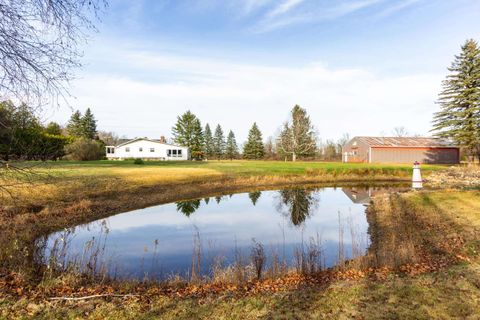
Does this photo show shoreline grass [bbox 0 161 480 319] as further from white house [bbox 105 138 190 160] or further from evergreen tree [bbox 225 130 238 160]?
evergreen tree [bbox 225 130 238 160]

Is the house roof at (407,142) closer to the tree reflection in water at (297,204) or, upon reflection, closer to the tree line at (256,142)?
the tree line at (256,142)

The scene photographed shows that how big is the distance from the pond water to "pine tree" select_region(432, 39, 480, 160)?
23.0 metres

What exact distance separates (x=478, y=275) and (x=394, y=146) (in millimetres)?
43652

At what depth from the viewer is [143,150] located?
51219 millimetres

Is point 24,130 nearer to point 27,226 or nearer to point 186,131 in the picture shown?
point 27,226

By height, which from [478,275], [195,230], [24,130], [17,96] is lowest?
[195,230]

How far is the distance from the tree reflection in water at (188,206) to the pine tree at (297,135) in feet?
123

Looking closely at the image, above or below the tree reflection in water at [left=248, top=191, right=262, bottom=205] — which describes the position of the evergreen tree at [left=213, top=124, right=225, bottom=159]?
above

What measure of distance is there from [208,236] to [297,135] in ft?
149

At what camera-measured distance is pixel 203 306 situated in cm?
424

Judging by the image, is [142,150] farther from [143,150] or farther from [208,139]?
[208,139]

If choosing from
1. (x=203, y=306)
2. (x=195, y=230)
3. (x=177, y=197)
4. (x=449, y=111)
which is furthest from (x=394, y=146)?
(x=203, y=306)

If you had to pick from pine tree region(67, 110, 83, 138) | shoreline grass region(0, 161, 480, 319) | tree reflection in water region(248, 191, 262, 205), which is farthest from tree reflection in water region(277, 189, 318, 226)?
pine tree region(67, 110, 83, 138)

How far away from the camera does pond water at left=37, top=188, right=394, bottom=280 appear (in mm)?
7355
